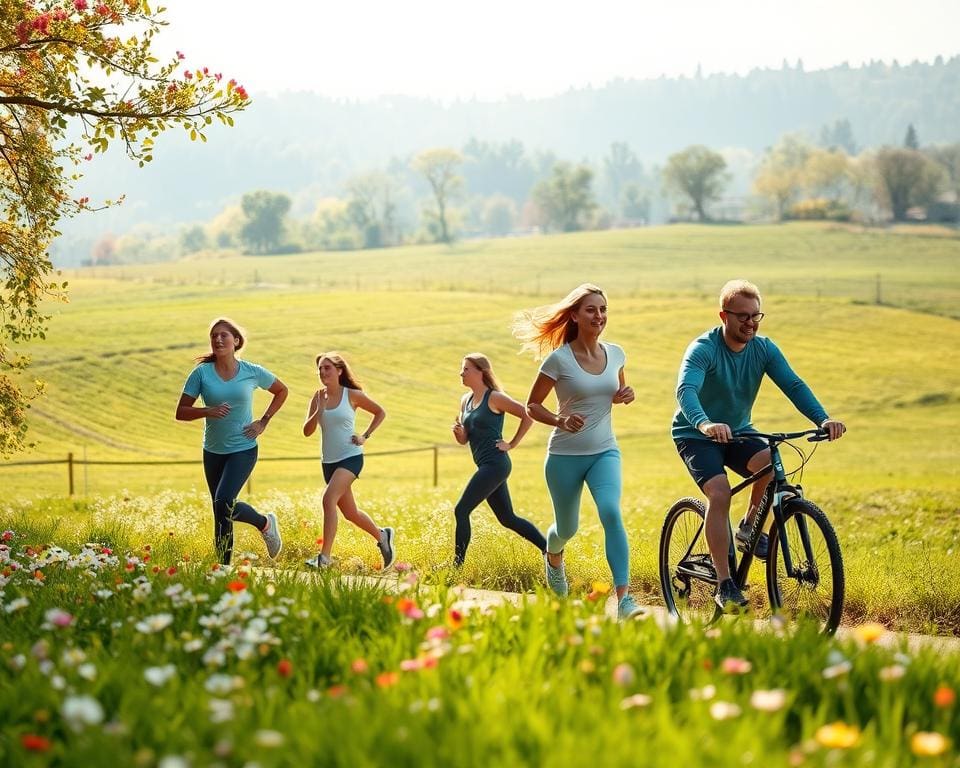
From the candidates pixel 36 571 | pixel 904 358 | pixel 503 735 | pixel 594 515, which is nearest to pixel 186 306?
pixel 904 358

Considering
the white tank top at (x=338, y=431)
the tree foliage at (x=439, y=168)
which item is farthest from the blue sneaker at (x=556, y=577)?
the tree foliage at (x=439, y=168)

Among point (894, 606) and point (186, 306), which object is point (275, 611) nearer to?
point (894, 606)

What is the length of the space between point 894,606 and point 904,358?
50.2 metres

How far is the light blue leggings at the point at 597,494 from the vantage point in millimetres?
7270

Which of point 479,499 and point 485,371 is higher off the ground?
point 485,371

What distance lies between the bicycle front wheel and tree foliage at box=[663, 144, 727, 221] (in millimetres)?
134558

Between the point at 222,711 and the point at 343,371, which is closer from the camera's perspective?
the point at 222,711

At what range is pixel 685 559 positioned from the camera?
24.6ft

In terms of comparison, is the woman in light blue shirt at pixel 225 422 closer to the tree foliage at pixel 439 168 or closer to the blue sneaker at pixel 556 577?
the blue sneaker at pixel 556 577

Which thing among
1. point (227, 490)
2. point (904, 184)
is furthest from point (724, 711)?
point (904, 184)

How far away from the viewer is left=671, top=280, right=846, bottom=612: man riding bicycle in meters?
6.73

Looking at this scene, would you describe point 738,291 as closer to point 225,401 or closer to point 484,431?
point 484,431

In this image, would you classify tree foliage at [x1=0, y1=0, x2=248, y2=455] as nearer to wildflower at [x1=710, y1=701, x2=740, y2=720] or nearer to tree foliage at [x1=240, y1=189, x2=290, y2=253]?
wildflower at [x1=710, y1=701, x2=740, y2=720]

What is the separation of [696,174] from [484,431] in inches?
5310
